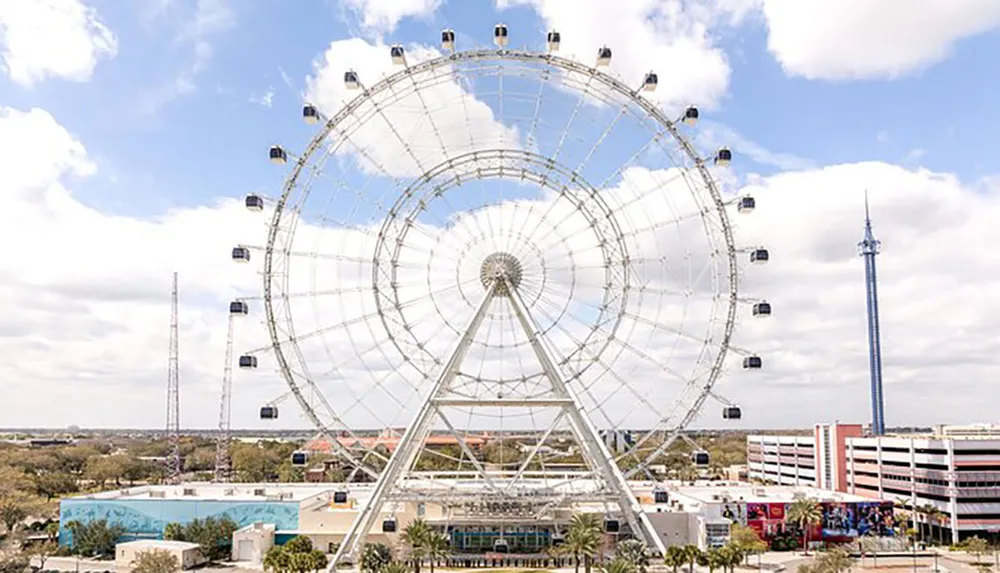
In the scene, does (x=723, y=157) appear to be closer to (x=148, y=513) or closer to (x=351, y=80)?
(x=351, y=80)

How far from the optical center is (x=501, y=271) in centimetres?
5012

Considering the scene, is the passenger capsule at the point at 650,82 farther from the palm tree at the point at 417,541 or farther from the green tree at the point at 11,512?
the green tree at the point at 11,512

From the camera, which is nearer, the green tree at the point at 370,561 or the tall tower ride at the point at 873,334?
the green tree at the point at 370,561

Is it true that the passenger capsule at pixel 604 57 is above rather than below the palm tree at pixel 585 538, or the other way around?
above

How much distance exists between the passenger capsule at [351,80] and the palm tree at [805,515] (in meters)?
51.7

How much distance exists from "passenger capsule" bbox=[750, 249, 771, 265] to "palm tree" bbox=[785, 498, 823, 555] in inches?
1326

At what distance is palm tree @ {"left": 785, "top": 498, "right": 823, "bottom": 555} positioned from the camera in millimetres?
77000

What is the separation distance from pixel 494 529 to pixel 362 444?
22.8 metres

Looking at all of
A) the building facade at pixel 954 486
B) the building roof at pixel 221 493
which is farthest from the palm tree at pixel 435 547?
the building facade at pixel 954 486

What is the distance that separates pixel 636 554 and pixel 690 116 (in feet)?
78.9

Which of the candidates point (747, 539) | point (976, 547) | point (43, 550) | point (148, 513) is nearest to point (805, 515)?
point (747, 539)

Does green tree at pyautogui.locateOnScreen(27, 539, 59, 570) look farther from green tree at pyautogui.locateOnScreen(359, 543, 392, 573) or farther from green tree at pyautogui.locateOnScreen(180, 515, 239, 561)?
green tree at pyautogui.locateOnScreen(359, 543, 392, 573)

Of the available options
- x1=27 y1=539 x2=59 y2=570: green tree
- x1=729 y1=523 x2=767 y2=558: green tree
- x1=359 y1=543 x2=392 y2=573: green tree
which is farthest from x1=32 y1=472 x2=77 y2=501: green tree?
x1=729 y1=523 x2=767 y2=558: green tree

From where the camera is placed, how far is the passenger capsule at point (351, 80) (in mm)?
49812
